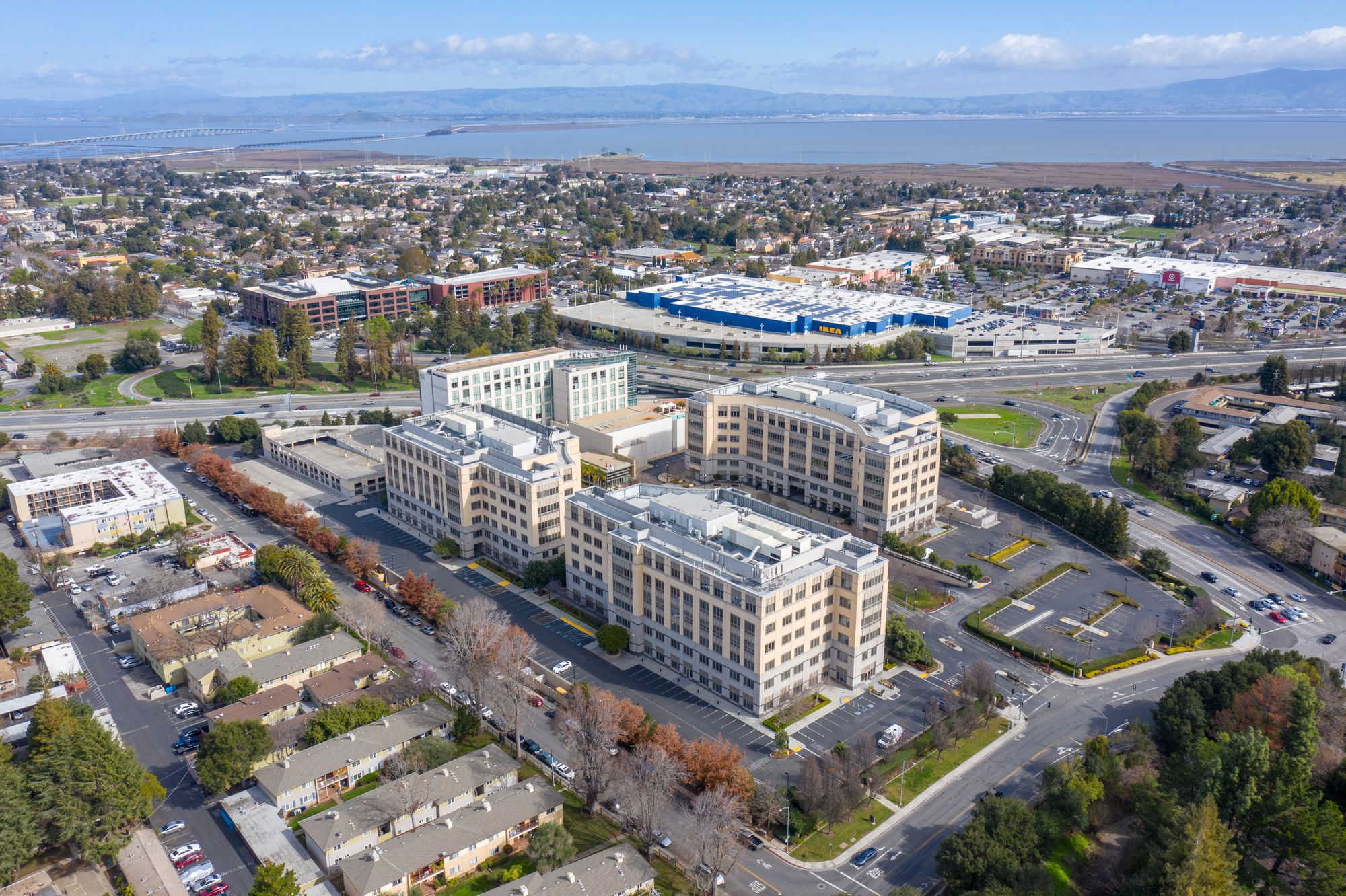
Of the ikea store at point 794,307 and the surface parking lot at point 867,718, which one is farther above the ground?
the ikea store at point 794,307

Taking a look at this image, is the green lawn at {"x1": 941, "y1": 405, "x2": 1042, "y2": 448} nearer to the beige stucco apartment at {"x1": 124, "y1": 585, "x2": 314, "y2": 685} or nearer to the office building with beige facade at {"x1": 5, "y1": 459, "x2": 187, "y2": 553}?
the beige stucco apartment at {"x1": 124, "y1": 585, "x2": 314, "y2": 685}

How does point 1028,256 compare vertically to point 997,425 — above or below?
above

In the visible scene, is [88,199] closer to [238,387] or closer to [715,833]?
[238,387]

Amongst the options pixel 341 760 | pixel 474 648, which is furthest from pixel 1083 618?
pixel 341 760

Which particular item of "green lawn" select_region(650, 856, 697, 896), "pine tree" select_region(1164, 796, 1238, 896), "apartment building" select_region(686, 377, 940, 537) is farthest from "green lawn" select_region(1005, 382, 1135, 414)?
"green lawn" select_region(650, 856, 697, 896)

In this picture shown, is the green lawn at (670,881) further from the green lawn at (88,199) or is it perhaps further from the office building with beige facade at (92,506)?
the green lawn at (88,199)

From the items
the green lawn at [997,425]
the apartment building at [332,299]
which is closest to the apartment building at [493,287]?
the apartment building at [332,299]
